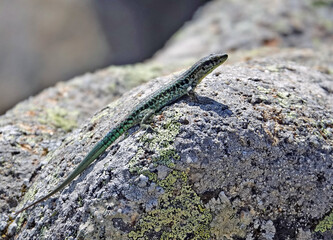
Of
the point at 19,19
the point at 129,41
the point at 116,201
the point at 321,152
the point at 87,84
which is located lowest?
the point at 129,41

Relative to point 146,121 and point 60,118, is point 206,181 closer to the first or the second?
point 146,121

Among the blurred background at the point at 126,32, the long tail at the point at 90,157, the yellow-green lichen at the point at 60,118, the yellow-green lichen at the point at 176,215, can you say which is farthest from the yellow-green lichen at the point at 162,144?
the blurred background at the point at 126,32

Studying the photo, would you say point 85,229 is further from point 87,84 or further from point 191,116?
point 87,84

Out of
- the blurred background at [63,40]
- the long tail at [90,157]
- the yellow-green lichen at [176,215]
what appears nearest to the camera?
the yellow-green lichen at [176,215]

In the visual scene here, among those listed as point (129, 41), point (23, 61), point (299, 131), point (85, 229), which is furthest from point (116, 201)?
point (129, 41)

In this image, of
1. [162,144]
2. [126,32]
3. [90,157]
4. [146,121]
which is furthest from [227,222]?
[126,32]

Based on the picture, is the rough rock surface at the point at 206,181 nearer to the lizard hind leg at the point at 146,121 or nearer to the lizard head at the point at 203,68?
the lizard hind leg at the point at 146,121

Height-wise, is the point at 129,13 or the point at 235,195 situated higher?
the point at 235,195
